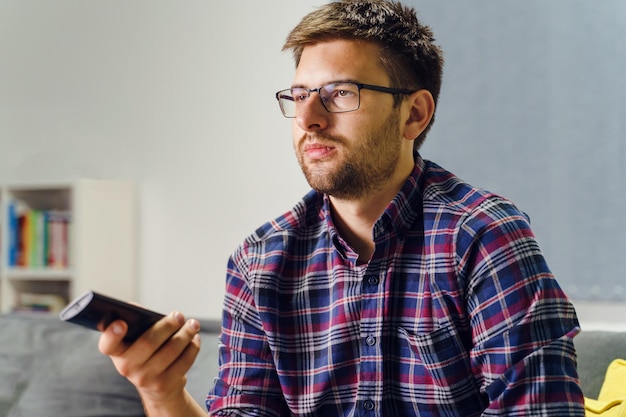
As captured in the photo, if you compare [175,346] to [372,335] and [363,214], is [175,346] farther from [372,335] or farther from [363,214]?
[363,214]

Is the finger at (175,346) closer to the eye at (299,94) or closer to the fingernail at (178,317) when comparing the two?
the fingernail at (178,317)

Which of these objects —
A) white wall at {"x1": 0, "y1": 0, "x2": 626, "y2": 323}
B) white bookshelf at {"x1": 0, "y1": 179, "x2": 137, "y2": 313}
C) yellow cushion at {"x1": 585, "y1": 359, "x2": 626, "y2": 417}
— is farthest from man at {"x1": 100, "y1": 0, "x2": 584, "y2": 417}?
white bookshelf at {"x1": 0, "y1": 179, "x2": 137, "y2": 313}

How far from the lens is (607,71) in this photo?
227cm

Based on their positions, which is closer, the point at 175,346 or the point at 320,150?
the point at 175,346

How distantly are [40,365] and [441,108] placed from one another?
145cm

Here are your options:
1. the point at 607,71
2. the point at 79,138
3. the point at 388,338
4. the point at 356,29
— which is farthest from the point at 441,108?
the point at 79,138

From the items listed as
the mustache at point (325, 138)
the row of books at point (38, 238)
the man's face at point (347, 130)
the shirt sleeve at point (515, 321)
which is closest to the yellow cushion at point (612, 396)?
the shirt sleeve at point (515, 321)

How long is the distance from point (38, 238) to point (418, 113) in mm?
2134

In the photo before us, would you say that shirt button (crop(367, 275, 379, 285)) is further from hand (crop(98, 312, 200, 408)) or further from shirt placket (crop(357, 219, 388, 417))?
hand (crop(98, 312, 200, 408))

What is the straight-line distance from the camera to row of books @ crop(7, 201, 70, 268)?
314 cm

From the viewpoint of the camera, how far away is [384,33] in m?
1.44

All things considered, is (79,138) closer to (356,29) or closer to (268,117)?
(268,117)

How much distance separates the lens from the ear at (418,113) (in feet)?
4.86

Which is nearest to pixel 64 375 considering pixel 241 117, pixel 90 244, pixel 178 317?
pixel 90 244
